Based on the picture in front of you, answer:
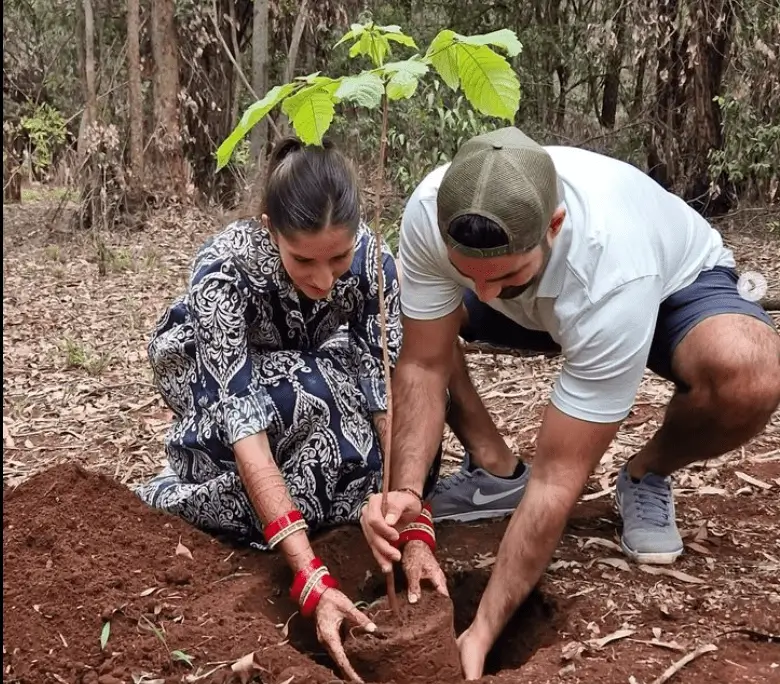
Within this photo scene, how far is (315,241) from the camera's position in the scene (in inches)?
81.7

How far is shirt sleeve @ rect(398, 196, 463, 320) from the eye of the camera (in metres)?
2.27

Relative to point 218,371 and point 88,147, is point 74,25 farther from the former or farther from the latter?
point 218,371

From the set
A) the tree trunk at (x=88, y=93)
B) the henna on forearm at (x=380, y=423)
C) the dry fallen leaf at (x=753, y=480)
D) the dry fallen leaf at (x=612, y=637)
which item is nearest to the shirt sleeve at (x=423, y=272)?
the henna on forearm at (x=380, y=423)

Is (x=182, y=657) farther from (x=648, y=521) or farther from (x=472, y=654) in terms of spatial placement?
(x=648, y=521)

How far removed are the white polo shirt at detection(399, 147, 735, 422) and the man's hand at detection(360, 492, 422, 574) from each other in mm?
436

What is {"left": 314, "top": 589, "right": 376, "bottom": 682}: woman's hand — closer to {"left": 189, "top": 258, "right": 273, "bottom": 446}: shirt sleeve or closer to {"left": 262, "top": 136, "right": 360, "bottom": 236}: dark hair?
{"left": 189, "top": 258, "right": 273, "bottom": 446}: shirt sleeve

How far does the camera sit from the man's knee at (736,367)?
2.26 metres

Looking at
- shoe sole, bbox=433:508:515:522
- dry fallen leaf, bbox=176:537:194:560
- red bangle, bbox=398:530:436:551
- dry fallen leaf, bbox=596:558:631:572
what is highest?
red bangle, bbox=398:530:436:551

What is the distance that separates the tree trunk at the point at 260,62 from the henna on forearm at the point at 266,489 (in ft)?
20.3

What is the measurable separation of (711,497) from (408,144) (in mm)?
3823

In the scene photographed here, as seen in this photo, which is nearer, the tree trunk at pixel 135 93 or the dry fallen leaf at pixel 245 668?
the dry fallen leaf at pixel 245 668

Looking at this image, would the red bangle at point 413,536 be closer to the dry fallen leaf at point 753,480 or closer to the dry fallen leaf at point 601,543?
the dry fallen leaf at point 601,543

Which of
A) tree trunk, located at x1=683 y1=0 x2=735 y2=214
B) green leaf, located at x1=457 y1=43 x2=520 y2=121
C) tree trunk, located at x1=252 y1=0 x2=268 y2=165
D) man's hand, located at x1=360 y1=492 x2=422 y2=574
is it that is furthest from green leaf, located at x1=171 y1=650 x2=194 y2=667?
tree trunk, located at x1=252 y1=0 x2=268 y2=165

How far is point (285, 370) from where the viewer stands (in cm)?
247
